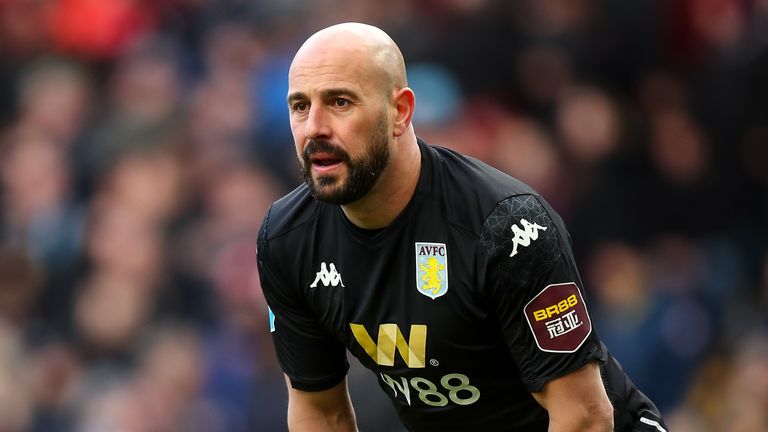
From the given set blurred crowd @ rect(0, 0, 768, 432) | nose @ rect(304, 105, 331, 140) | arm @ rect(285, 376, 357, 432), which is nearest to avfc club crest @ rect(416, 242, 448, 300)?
nose @ rect(304, 105, 331, 140)

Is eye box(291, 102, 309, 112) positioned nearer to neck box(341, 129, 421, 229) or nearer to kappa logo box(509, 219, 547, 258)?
neck box(341, 129, 421, 229)

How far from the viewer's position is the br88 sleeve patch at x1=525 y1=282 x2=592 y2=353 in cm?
448

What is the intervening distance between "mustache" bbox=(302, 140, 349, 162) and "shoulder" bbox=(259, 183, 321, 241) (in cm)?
45

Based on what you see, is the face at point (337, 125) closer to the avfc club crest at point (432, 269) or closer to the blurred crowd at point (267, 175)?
the avfc club crest at point (432, 269)

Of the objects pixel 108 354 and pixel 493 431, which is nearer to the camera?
pixel 493 431

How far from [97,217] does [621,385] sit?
5176 millimetres

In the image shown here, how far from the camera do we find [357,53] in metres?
4.48

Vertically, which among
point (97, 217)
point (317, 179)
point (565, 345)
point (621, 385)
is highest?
point (317, 179)

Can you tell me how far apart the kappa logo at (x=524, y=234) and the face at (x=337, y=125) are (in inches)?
19.9

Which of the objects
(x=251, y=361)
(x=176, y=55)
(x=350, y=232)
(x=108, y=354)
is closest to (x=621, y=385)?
(x=350, y=232)

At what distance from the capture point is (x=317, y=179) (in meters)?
4.52

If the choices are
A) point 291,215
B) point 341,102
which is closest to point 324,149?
point 341,102

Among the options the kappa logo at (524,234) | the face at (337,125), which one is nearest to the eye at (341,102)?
the face at (337,125)

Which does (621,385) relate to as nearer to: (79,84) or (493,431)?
(493,431)
